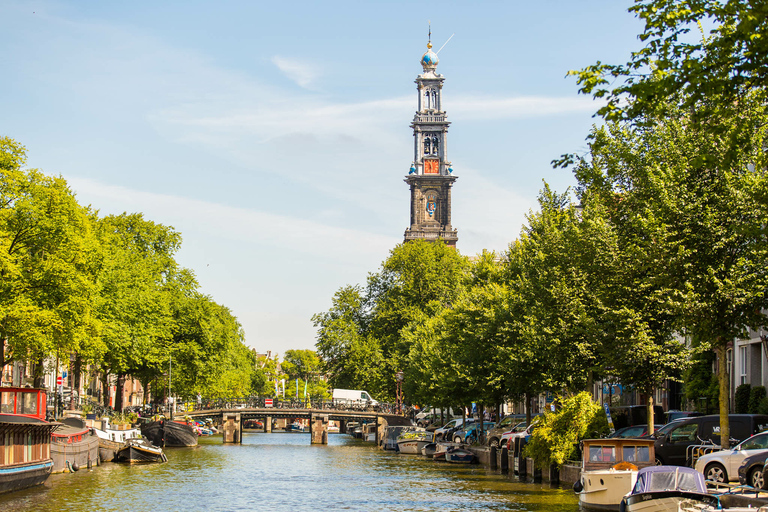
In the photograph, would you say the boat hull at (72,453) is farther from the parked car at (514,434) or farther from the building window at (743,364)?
the building window at (743,364)

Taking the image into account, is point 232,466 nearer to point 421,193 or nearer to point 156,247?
point 156,247

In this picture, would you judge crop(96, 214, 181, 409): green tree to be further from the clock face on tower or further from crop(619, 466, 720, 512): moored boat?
the clock face on tower

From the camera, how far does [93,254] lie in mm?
50438

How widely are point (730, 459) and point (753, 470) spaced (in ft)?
4.33

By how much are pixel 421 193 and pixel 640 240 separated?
397ft

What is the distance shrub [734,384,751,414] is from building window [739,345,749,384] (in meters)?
2.76

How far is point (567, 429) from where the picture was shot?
3928 cm

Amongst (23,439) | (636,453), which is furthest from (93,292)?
(636,453)

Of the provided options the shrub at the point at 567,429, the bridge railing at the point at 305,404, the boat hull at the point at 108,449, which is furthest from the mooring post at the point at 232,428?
the shrub at the point at 567,429

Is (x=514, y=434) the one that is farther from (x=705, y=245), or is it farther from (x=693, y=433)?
(x=705, y=245)

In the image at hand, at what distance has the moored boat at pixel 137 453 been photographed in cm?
5650

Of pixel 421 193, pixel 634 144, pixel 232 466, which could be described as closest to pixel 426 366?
pixel 232 466

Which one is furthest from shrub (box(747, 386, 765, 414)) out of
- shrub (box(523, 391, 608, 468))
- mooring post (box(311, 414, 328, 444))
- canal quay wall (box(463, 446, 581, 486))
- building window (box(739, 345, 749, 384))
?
mooring post (box(311, 414, 328, 444))

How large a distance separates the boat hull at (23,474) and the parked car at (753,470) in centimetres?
2610
